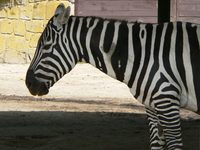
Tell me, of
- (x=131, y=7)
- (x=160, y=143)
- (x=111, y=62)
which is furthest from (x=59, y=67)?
(x=131, y=7)

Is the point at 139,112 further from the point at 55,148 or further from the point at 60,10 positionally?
the point at 60,10

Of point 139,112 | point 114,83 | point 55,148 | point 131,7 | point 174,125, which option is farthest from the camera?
point 131,7

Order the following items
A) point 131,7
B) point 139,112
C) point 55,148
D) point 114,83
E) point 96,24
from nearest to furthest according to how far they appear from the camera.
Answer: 1. point 96,24
2. point 55,148
3. point 139,112
4. point 114,83
5. point 131,7

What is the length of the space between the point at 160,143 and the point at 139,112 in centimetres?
508

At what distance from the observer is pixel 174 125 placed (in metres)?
5.36

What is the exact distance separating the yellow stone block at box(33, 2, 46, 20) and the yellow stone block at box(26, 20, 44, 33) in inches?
5.1

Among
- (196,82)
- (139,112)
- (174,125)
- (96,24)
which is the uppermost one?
(96,24)

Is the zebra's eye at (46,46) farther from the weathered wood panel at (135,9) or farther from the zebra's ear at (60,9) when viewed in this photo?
the weathered wood panel at (135,9)

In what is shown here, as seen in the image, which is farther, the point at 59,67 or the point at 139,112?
the point at 139,112

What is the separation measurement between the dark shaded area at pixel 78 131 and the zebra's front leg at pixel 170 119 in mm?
2473

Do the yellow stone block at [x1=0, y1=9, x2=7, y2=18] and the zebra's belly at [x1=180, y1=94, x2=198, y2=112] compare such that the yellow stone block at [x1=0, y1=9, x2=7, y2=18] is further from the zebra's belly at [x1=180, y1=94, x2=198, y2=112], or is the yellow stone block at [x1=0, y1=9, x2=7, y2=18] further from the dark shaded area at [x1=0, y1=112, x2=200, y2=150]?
the zebra's belly at [x1=180, y1=94, x2=198, y2=112]

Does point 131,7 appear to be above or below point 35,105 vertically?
above

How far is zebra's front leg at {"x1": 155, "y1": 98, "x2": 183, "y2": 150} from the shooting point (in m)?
5.30

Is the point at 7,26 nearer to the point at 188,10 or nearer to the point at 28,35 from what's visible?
the point at 28,35
